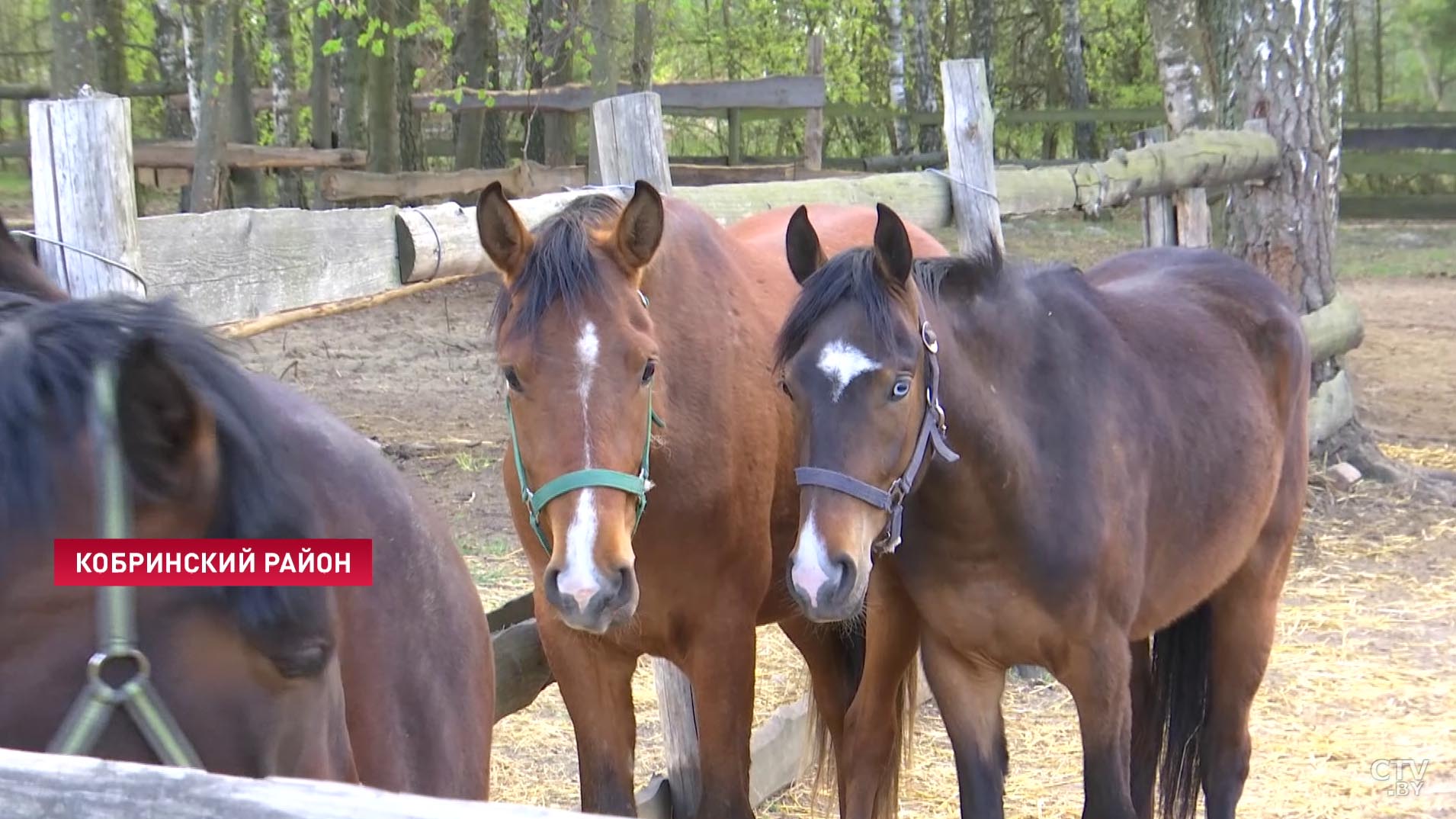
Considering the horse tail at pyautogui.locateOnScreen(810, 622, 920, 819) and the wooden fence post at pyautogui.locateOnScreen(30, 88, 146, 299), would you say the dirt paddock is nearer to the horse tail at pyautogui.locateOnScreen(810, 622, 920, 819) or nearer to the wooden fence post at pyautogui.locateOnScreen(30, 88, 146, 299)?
the horse tail at pyautogui.locateOnScreen(810, 622, 920, 819)

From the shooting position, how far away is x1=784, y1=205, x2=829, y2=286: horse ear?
114 inches

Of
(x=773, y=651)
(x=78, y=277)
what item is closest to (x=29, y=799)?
(x=78, y=277)

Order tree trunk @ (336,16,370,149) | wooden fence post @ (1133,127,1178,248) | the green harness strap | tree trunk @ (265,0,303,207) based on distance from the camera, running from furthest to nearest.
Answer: tree trunk @ (336,16,370,149) → tree trunk @ (265,0,303,207) → wooden fence post @ (1133,127,1178,248) → the green harness strap

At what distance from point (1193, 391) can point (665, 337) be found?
56.6 inches

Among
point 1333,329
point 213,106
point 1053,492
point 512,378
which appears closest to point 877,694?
point 1053,492

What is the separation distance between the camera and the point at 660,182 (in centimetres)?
366

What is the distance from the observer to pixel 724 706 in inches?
117

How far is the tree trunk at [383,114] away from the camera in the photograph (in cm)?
1167

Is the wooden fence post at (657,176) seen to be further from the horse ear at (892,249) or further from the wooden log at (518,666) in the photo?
the horse ear at (892,249)

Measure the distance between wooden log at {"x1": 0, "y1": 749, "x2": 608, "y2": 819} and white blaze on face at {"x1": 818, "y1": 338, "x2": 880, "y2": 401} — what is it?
5.19 feet

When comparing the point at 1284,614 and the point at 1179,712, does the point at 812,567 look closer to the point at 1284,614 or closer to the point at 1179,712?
the point at 1179,712

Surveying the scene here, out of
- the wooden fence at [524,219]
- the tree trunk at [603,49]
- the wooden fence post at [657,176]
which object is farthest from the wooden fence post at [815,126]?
the wooden fence post at [657,176]

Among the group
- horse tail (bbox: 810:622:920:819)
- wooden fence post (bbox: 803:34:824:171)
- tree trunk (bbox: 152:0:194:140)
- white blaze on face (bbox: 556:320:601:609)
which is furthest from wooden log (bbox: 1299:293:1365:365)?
tree trunk (bbox: 152:0:194:140)

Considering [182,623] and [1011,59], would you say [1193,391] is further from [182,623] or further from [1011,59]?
[1011,59]
